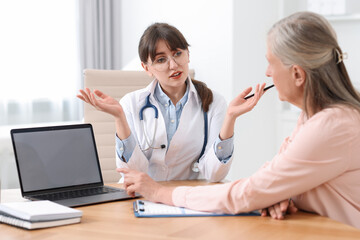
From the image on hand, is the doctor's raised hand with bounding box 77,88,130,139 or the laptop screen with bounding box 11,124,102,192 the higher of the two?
the doctor's raised hand with bounding box 77,88,130,139

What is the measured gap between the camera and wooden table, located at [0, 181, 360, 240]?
1.17m

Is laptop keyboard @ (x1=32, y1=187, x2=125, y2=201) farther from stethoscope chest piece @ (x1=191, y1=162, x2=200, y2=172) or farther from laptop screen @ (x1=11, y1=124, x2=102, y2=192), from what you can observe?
stethoscope chest piece @ (x1=191, y1=162, x2=200, y2=172)

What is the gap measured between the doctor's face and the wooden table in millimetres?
775

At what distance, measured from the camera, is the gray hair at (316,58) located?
1.27 meters

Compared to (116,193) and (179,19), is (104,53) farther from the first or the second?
(116,193)

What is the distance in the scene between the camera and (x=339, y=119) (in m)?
1.25

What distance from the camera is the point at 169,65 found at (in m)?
1.99

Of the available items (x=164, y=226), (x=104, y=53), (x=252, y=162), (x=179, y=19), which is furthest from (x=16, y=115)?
(x=164, y=226)

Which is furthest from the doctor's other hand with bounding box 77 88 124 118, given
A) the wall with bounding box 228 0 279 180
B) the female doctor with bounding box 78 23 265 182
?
the wall with bounding box 228 0 279 180

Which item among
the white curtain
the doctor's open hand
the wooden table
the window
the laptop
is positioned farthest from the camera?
the white curtain

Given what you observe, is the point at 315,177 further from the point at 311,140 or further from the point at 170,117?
the point at 170,117

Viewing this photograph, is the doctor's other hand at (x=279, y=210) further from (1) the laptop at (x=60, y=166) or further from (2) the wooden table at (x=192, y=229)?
(1) the laptop at (x=60, y=166)

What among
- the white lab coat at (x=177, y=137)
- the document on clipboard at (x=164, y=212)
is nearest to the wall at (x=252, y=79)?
the white lab coat at (x=177, y=137)

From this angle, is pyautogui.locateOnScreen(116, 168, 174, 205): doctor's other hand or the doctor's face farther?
the doctor's face
